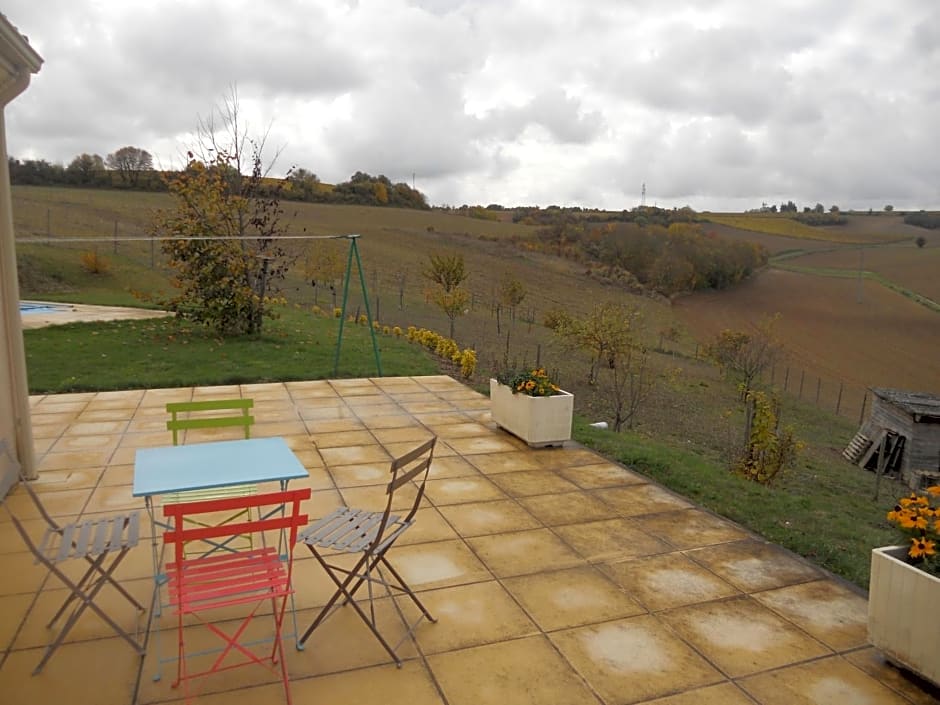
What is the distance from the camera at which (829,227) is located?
67.4 meters

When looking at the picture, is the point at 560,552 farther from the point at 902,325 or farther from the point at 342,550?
the point at 902,325

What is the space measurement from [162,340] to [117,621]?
9348 mm

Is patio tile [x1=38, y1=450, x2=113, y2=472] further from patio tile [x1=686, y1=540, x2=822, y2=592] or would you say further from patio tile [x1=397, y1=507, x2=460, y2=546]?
patio tile [x1=686, y1=540, x2=822, y2=592]

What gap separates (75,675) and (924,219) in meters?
79.0

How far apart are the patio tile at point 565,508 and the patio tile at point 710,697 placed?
1.76m

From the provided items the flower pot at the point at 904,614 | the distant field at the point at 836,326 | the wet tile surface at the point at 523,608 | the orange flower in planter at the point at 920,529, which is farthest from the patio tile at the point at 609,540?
the distant field at the point at 836,326

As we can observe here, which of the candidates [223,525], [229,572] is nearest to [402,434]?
[229,572]

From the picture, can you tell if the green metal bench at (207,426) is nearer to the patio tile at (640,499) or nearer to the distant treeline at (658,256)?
the patio tile at (640,499)

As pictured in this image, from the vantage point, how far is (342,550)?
2.83m

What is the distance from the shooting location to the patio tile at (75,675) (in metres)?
2.56

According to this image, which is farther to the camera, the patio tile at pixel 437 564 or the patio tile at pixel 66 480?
the patio tile at pixel 66 480

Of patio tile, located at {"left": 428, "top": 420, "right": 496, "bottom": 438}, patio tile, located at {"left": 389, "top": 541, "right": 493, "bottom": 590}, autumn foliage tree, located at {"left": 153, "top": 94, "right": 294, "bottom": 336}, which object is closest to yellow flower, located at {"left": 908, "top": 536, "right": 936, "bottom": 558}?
patio tile, located at {"left": 389, "top": 541, "right": 493, "bottom": 590}

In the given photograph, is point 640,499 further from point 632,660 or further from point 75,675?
point 75,675

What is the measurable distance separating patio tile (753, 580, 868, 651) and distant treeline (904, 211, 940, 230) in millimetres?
72782
